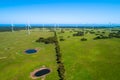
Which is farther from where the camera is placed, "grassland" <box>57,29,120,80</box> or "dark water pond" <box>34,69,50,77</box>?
"dark water pond" <box>34,69,50,77</box>

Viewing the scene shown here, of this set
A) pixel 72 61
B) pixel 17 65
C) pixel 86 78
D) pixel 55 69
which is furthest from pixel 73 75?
pixel 17 65

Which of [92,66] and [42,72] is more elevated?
[92,66]

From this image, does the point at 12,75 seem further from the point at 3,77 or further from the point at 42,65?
the point at 42,65

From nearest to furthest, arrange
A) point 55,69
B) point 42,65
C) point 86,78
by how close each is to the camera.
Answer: point 86,78, point 55,69, point 42,65

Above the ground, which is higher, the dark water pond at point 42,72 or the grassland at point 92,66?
the grassland at point 92,66

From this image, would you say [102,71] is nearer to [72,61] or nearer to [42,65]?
[72,61]

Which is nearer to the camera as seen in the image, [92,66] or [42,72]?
[42,72]

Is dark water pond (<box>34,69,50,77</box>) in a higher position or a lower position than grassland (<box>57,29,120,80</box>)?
lower

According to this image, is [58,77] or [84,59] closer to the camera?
[58,77]

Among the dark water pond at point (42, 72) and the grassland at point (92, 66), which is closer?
the grassland at point (92, 66)

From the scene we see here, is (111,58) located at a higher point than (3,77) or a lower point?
higher

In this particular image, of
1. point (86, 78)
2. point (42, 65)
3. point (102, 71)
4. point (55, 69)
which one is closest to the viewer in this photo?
point (86, 78)
